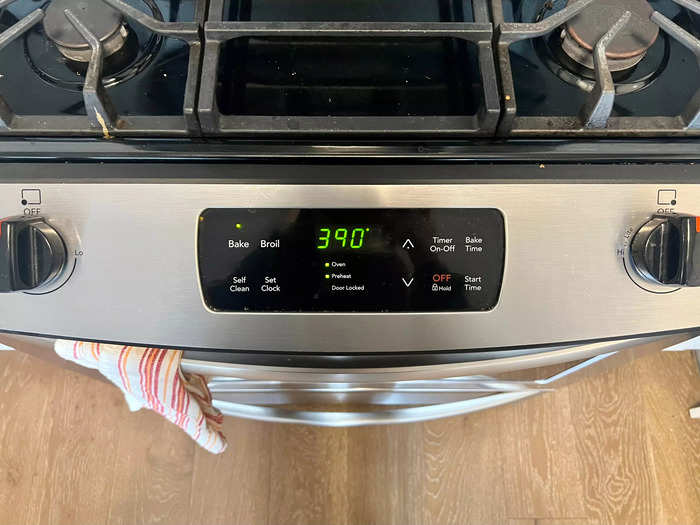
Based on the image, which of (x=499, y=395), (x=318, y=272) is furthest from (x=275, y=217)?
(x=499, y=395)

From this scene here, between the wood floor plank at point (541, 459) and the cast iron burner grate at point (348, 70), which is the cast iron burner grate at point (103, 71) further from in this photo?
the wood floor plank at point (541, 459)

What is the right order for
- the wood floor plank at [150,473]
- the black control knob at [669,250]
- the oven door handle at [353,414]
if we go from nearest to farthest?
the black control knob at [669,250], the oven door handle at [353,414], the wood floor plank at [150,473]

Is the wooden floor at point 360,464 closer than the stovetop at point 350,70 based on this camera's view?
No

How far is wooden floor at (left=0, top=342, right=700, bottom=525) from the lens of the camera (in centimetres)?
102

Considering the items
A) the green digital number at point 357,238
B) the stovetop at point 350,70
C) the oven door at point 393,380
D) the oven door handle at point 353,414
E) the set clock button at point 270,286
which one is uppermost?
the stovetop at point 350,70

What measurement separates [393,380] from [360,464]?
1.97 ft

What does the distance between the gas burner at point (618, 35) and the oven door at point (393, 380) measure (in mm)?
244

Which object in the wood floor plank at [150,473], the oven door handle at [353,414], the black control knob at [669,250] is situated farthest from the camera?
the wood floor plank at [150,473]

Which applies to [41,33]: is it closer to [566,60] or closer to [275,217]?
[275,217]

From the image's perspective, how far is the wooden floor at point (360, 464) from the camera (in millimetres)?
1019

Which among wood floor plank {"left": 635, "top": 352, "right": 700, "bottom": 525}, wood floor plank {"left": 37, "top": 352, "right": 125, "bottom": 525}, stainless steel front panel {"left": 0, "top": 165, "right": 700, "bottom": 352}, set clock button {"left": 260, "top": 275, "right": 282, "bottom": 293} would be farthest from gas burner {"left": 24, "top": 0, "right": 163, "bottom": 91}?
wood floor plank {"left": 635, "top": 352, "right": 700, "bottom": 525}

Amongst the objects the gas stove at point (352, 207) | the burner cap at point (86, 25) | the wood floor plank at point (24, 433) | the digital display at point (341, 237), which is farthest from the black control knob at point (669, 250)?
the wood floor plank at point (24, 433)

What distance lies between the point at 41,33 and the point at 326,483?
2.95 ft

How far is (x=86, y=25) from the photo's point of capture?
45 centimetres
